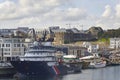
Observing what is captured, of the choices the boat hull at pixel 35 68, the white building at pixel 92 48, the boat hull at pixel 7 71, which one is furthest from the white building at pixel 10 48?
the white building at pixel 92 48

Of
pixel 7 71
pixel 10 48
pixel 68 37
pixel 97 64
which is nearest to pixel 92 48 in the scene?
pixel 68 37

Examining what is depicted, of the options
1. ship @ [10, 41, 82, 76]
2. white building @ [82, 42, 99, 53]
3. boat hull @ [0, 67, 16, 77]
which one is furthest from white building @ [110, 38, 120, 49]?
boat hull @ [0, 67, 16, 77]

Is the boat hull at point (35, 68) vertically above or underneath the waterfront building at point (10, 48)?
underneath

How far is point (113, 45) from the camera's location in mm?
129750

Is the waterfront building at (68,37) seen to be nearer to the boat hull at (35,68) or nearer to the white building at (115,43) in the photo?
the white building at (115,43)

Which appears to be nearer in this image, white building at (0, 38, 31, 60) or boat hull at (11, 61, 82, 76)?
boat hull at (11, 61, 82, 76)

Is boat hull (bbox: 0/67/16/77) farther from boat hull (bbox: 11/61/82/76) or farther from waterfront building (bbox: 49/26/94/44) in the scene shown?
waterfront building (bbox: 49/26/94/44)

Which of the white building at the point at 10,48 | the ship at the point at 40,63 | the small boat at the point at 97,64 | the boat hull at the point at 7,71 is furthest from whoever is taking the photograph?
the small boat at the point at 97,64

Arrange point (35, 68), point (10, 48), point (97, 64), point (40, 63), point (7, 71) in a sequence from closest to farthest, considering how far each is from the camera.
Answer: point (40, 63), point (35, 68), point (7, 71), point (10, 48), point (97, 64)

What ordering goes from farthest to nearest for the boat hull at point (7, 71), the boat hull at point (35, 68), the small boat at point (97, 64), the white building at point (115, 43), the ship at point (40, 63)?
the white building at point (115, 43), the small boat at point (97, 64), the boat hull at point (7, 71), the ship at point (40, 63), the boat hull at point (35, 68)

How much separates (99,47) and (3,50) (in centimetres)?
4908

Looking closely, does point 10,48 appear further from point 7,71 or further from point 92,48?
point 92,48

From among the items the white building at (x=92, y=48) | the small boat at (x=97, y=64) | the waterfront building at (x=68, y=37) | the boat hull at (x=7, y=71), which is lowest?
the small boat at (x=97, y=64)

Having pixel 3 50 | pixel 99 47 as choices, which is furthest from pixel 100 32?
pixel 3 50
